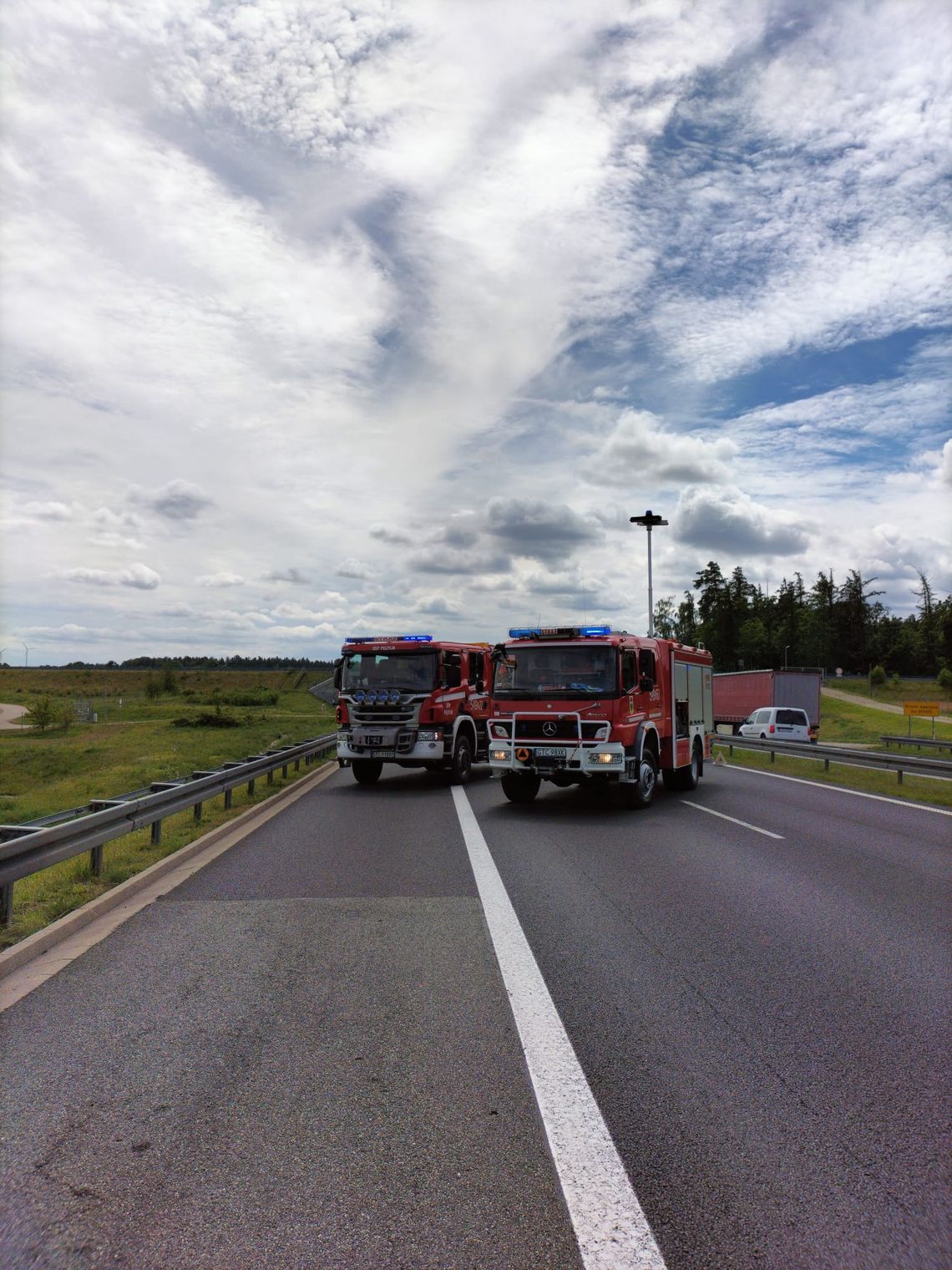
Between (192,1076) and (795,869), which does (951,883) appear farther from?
(192,1076)

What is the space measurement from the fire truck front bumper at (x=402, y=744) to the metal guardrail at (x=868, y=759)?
25.8ft

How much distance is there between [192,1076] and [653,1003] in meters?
2.42

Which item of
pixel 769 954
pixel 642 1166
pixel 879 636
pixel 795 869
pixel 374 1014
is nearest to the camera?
pixel 642 1166

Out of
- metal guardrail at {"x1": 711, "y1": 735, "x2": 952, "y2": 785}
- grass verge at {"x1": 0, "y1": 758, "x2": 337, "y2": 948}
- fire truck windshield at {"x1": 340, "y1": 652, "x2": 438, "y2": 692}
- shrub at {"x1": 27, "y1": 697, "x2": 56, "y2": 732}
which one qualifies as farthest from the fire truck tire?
shrub at {"x1": 27, "y1": 697, "x2": 56, "y2": 732}

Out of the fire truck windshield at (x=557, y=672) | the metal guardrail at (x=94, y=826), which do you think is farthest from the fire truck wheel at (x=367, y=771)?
the fire truck windshield at (x=557, y=672)

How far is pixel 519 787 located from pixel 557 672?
2.35m

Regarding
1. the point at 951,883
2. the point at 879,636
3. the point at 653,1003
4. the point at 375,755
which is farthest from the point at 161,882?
the point at 879,636

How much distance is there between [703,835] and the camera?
1137 cm

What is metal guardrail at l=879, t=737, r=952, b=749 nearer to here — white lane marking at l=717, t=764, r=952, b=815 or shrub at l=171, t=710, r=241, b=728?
white lane marking at l=717, t=764, r=952, b=815

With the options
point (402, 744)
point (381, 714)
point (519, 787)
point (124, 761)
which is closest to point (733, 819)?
point (519, 787)

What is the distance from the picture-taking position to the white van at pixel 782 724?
34656mm

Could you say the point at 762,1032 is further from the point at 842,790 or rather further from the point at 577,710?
the point at 842,790

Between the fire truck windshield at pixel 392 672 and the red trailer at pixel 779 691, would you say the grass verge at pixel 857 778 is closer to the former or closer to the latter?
the fire truck windshield at pixel 392 672

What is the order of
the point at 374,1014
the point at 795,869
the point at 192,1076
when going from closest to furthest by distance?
the point at 192,1076, the point at 374,1014, the point at 795,869
